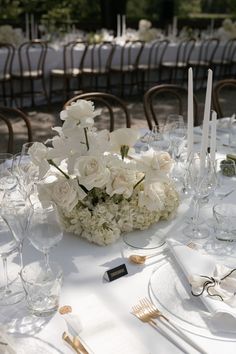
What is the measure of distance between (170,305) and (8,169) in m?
0.89

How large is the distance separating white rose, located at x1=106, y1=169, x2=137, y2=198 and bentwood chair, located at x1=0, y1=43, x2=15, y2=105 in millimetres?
4903

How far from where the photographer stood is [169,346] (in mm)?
995

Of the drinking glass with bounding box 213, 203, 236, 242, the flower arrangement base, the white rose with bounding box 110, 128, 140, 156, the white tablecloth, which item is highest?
the white rose with bounding box 110, 128, 140, 156

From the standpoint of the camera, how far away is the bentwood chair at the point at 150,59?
23.6 ft

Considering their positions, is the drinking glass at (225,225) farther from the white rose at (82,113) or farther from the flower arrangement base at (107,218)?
the white rose at (82,113)

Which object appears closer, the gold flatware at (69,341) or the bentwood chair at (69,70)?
the gold flatware at (69,341)

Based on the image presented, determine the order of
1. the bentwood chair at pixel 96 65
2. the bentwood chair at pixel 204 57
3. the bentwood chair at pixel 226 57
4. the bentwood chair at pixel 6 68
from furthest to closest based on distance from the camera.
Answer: the bentwood chair at pixel 226 57
the bentwood chair at pixel 204 57
the bentwood chair at pixel 96 65
the bentwood chair at pixel 6 68

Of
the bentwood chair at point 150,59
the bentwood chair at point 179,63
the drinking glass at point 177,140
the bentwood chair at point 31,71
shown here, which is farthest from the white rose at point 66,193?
the bentwood chair at point 179,63

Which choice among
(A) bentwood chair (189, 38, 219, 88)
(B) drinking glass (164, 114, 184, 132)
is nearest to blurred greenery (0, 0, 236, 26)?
(A) bentwood chair (189, 38, 219, 88)

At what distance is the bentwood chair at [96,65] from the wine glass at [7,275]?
5.49 meters

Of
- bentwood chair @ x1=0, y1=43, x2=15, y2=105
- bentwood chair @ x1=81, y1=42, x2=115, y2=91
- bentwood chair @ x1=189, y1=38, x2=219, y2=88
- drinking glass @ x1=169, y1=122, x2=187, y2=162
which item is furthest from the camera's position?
bentwood chair @ x1=189, y1=38, x2=219, y2=88

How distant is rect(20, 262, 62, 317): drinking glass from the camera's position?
109 centimetres

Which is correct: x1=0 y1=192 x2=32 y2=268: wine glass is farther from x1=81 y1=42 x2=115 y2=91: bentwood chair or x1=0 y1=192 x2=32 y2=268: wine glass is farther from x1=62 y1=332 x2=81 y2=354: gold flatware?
x1=81 y1=42 x2=115 y2=91: bentwood chair

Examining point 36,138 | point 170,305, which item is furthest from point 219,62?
point 170,305
